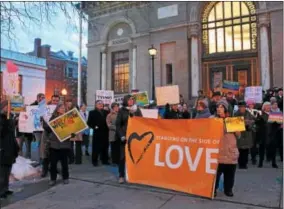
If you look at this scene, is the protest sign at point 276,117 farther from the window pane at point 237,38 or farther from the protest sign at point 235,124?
the window pane at point 237,38

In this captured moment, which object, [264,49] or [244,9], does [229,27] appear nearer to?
[244,9]

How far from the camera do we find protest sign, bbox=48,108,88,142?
7.52 metres

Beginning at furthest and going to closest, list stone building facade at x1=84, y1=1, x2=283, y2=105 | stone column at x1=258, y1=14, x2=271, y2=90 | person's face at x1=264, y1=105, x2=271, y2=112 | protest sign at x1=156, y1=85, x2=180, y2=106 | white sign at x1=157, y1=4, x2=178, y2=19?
white sign at x1=157, y1=4, x2=178, y2=19 < stone building facade at x1=84, y1=1, x2=283, y2=105 < stone column at x1=258, y1=14, x2=271, y2=90 < protest sign at x1=156, y1=85, x2=180, y2=106 < person's face at x1=264, y1=105, x2=271, y2=112

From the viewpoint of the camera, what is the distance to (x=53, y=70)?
5216 cm

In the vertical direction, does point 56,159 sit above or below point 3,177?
above

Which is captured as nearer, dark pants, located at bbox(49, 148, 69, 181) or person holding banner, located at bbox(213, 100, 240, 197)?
person holding banner, located at bbox(213, 100, 240, 197)

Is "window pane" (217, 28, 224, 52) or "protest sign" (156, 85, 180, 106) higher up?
"window pane" (217, 28, 224, 52)

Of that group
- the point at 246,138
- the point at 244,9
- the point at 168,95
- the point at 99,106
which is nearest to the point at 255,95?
the point at 168,95

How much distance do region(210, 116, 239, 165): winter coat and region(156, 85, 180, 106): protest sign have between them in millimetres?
4743

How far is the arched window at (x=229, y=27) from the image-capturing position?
20609 mm

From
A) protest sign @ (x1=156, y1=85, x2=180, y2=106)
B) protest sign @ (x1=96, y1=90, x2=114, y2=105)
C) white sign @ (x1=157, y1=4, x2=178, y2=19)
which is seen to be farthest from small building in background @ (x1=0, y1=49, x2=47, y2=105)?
protest sign @ (x1=156, y1=85, x2=180, y2=106)

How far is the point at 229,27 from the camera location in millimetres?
21312

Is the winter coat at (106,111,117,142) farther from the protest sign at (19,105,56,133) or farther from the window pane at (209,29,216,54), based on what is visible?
the window pane at (209,29,216,54)

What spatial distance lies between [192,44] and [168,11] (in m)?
2.94
